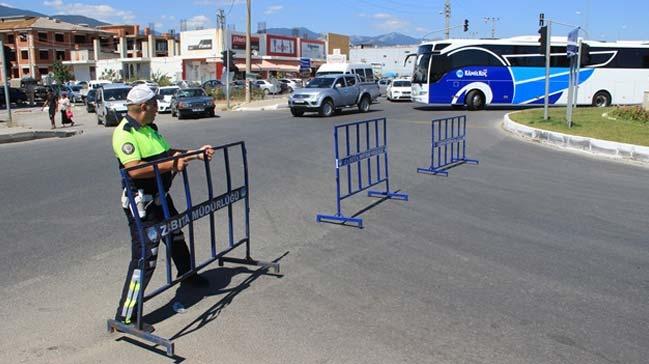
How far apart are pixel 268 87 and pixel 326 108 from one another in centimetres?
2787

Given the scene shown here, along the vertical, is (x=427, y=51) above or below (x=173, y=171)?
above

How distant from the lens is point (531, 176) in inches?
432

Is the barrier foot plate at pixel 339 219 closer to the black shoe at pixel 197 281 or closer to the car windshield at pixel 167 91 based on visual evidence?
the black shoe at pixel 197 281

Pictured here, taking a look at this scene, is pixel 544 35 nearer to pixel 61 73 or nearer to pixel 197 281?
pixel 197 281

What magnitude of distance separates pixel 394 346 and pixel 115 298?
238 cm

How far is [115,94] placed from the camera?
26.4 m

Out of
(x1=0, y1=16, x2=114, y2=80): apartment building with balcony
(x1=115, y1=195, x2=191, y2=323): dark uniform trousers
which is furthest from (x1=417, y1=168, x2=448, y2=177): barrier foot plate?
(x1=0, y1=16, x2=114, y2=80): apartment building with balcony

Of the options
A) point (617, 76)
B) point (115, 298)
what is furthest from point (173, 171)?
point (617, 76)

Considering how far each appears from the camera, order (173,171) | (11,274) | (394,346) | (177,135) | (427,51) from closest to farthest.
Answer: (394,346) < (173,171) < (11,274) < (177,135) < (427,51)

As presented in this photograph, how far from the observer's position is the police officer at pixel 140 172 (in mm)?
4141

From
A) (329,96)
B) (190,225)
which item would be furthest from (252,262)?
(329,96)

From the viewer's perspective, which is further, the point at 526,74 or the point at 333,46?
the point at 333,46

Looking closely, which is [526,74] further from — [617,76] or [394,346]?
[394,346]

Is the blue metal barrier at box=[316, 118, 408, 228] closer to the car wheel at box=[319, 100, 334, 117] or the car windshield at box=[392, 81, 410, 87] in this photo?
the car wheel at box=[319, 100, 334, 117]
